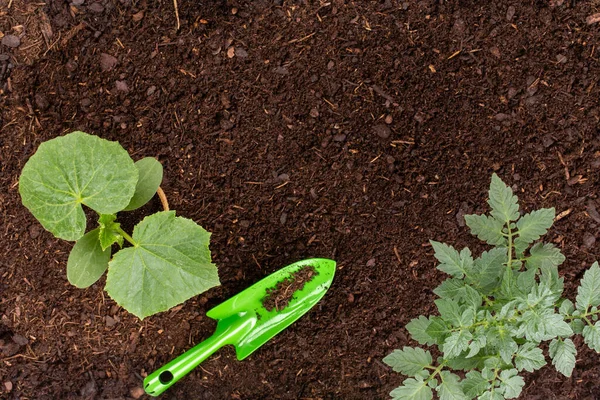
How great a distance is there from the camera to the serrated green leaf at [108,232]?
5.36 feet

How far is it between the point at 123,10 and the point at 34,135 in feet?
1.75

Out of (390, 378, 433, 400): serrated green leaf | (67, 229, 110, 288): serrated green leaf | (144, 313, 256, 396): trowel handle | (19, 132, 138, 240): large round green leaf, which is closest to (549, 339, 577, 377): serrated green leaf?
(390, 378, 433, 400): serrated green leaf

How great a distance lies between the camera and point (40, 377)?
201 centimetres

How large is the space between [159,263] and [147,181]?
0.26 meters

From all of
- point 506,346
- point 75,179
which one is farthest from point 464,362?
point 75,179

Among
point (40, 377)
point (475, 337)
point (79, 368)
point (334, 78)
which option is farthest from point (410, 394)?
point (40, 377)

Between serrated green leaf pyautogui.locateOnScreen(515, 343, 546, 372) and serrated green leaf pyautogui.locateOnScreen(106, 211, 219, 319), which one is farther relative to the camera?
serrated green leaf pyautogui.locateOnScreen(106, 211, 219, 319)

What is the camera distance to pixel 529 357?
1.31m

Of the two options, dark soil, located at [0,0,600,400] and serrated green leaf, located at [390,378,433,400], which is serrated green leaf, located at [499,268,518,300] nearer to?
serrated green leaf, located at [390,378,433,400]

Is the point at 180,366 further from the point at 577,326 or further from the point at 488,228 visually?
the point at 577,326

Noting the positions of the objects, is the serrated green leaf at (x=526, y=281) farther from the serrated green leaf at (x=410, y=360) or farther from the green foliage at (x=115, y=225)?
the green foliage at (x=115, y=225)

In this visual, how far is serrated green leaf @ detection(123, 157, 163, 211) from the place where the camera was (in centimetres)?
169

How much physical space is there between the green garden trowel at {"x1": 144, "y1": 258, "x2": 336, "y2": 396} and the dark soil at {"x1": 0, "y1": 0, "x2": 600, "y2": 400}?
8cm

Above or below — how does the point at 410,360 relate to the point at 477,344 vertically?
below
